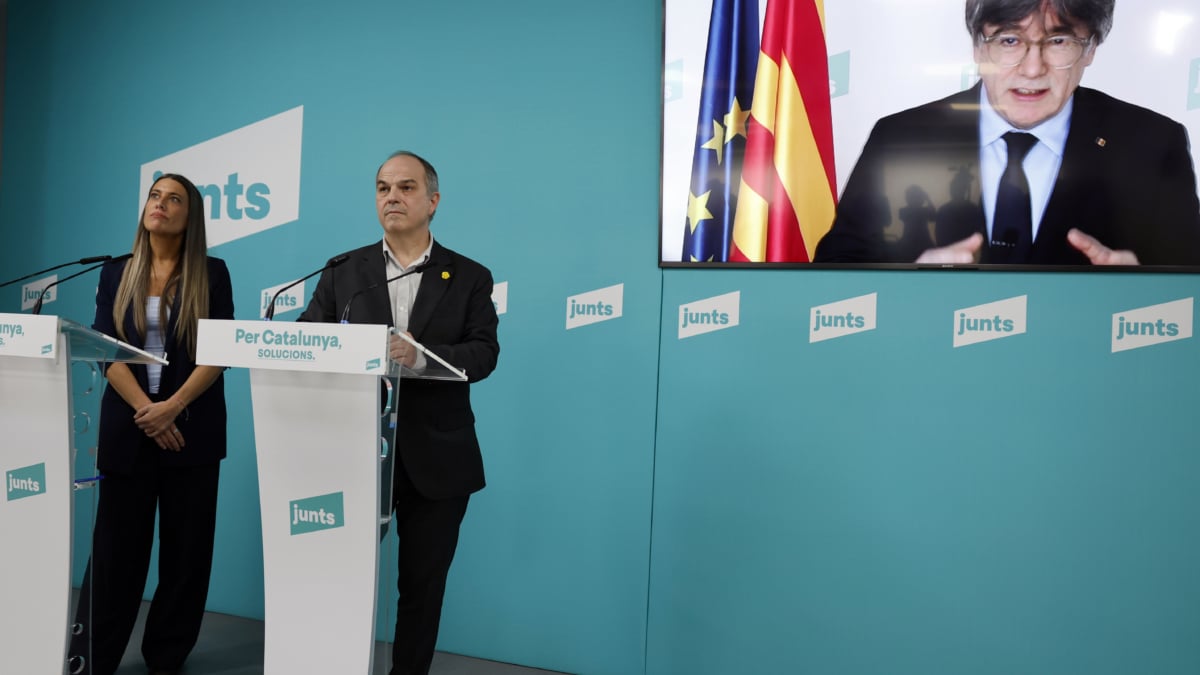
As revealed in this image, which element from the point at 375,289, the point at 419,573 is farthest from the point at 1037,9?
the point at 419,573

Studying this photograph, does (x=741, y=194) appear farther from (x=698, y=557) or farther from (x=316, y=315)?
(x=316, y=315)

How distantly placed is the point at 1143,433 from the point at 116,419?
3161mm

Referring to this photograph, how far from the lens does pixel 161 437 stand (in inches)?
109

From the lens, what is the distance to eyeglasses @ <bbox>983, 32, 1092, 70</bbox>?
8.79 ft

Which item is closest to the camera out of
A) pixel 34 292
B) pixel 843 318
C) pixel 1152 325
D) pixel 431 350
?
pixel 431 350

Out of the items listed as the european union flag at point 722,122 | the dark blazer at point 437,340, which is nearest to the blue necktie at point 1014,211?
the european union flag at point 722,122

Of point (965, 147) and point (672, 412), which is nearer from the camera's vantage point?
point (965, 147)

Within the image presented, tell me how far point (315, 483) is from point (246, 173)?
7.37 ft

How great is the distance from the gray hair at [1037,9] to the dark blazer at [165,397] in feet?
8.50

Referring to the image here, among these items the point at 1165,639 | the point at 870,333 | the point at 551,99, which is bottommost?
the point at 1165,639

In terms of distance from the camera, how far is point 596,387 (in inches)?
124

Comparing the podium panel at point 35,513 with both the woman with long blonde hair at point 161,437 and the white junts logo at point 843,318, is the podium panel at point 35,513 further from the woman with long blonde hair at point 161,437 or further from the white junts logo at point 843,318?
the white junts logo at point 843,318

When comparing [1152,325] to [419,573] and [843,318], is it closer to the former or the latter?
[843,318]

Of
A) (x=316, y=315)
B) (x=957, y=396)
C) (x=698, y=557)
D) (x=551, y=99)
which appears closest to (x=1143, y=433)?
(x=957, y=396)
